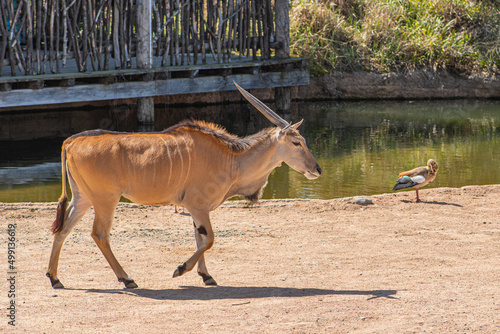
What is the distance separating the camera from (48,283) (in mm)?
5824

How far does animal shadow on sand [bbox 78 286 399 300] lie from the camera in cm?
543

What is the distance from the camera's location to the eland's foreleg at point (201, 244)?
5.70 m

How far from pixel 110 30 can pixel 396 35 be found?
9.71m

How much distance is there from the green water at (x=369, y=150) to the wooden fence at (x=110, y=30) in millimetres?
1691

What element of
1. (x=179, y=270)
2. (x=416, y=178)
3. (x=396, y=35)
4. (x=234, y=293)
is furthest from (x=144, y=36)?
(x=396, y=35)

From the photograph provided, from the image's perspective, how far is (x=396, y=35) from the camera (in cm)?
2083

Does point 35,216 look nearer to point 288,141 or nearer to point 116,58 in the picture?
point 288,141

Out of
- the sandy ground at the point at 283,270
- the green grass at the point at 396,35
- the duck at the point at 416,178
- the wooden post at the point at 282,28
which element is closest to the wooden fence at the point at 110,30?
the wooden post at the point at 282,28

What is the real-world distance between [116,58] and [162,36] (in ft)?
6.09

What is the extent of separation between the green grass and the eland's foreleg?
14.6m

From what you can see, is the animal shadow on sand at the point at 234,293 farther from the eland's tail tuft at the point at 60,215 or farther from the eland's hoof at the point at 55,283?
the eland's tail tuft at the point at 60,215

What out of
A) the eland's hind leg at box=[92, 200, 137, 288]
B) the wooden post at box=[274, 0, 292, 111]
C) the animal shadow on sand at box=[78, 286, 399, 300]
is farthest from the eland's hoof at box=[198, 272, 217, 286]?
the wooden post at box=[274, 0, 292, 111]

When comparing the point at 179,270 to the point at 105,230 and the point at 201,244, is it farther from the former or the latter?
the point at 105,230

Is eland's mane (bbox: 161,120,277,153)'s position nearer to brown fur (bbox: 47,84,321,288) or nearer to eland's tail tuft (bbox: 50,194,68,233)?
brown fur (bbox: 47,84,321,288)
